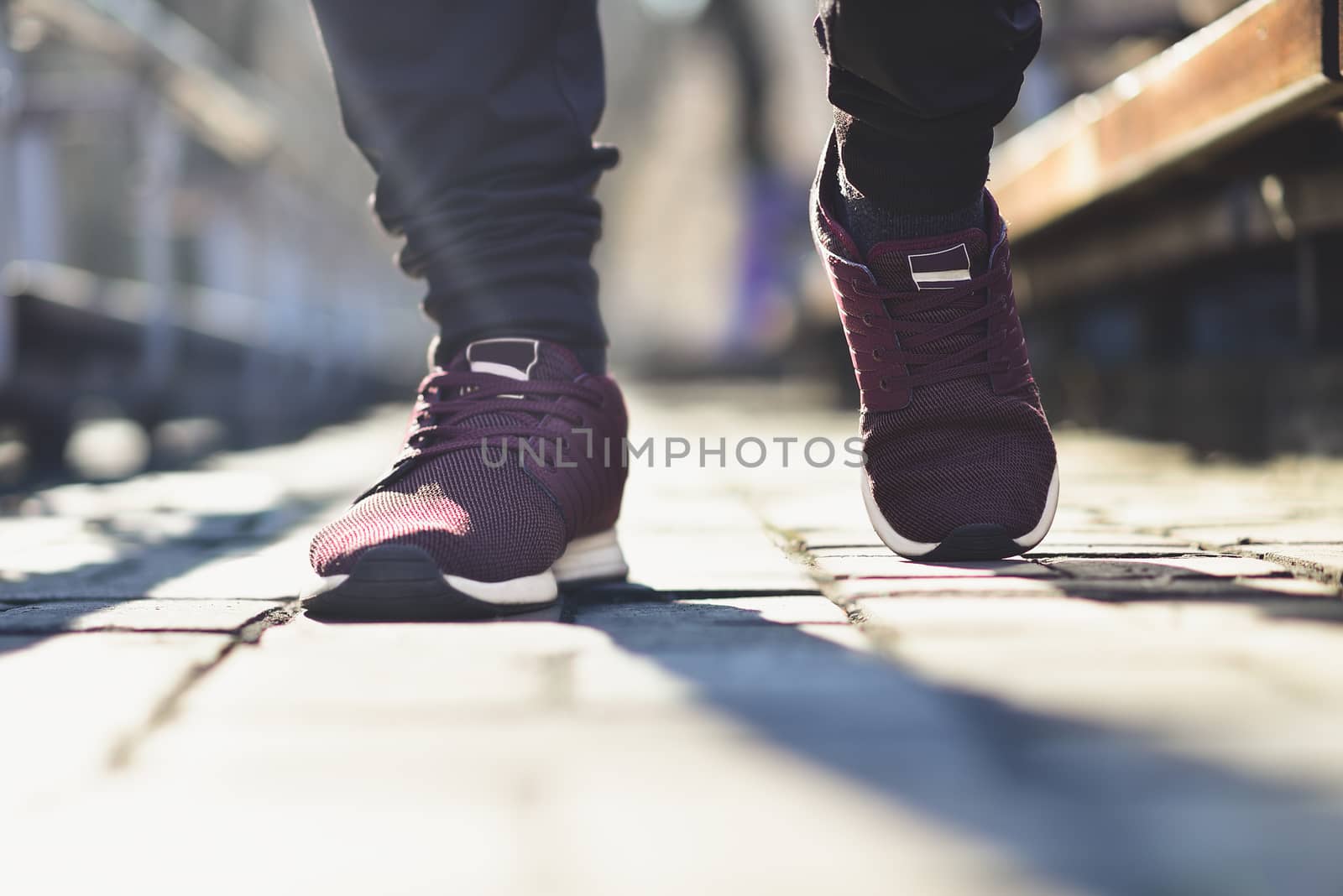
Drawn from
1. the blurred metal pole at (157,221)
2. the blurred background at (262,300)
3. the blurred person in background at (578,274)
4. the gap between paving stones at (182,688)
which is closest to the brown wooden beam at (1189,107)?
the blurred background at (262,300)

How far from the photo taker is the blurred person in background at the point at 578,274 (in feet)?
3.74

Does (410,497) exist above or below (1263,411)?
below

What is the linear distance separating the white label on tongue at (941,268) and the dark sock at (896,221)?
2cm

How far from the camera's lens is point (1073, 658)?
768mm

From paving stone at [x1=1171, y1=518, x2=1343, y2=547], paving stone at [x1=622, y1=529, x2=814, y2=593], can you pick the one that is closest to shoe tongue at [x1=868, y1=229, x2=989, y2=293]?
paving stone at [x1=622, y1=529, x2=814, y2=593]

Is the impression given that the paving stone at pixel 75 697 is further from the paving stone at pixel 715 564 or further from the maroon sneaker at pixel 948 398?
the maroon sneaker at pixel 948 398

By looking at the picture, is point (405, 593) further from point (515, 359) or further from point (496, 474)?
point (515, 359)

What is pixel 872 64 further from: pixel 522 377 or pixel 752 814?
pixel 752 814

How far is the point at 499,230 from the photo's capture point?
1.19 metres

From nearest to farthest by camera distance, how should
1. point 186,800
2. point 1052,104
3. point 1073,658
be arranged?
point 186,800, point 1073,658, point 1052,104

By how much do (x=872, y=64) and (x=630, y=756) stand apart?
73 cm

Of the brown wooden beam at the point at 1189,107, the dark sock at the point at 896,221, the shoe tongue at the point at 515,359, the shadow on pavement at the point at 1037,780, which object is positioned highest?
the brown wooden beam at the point at 1189,107

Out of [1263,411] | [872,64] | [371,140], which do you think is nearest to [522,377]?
[371,140]

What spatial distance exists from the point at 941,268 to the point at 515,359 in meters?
0.47
